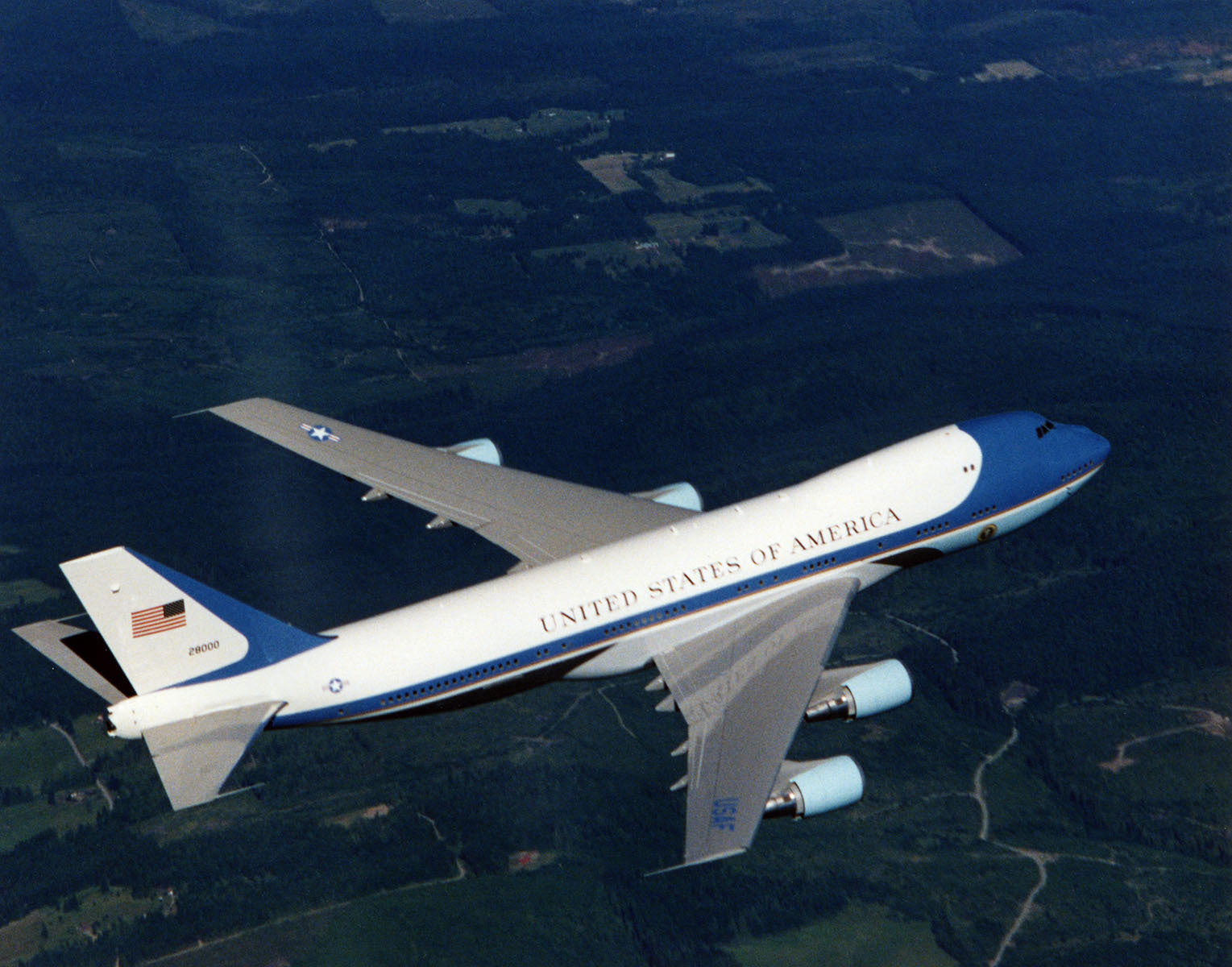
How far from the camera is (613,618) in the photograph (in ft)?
217

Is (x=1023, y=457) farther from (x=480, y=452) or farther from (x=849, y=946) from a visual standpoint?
(x=849, y=946)

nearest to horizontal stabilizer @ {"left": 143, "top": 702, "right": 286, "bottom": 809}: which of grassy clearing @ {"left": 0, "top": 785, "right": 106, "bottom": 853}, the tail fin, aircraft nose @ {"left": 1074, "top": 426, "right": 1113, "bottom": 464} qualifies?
the tail fin

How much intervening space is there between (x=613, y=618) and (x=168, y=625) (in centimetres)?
1839

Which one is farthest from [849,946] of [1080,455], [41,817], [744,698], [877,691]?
[744,698]

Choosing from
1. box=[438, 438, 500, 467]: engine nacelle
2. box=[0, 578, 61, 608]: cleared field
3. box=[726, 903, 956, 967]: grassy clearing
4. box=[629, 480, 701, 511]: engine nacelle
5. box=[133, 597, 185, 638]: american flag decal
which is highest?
box=[133, 597, 185, 638]: american flag decal

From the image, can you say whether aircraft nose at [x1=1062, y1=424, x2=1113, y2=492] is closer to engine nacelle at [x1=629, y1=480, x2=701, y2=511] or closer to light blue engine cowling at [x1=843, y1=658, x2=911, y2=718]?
light blue engine cowling at [x1=843, y1=658, x2=911, y2=718]

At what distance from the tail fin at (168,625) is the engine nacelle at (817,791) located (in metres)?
19.9

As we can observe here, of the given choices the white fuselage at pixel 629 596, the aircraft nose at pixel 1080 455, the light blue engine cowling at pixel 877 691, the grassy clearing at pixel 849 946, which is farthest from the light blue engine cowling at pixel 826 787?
the grassy clearing at pixel 849 946

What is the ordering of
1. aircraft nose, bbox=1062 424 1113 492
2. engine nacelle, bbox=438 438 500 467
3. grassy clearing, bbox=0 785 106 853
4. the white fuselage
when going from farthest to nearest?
grassy clearing, bbox=0 785 106 853 → engine nacelle, bbox=438 438 500 467 → aircraft nose, bbox=1062 424 1113 492 → the white fuselage

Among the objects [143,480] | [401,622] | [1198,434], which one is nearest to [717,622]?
[401,622]

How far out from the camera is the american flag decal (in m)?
58.1

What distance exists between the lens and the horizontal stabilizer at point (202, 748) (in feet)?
183

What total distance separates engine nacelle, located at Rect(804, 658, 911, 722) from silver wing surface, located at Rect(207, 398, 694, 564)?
1309cm

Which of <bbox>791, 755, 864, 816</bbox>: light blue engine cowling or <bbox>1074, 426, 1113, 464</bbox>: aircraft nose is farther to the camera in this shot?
<bbox>1074, 426, 1113, 464</bbox>: aircraft nose
